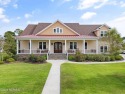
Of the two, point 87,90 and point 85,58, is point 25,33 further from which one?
point 87,90

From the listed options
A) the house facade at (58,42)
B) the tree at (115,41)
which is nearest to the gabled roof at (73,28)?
the house facade at (58,42)

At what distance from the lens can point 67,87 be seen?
438 inches

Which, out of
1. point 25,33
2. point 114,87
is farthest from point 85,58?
point 114,87

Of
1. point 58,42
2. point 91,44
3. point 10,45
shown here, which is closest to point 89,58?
point 91,44

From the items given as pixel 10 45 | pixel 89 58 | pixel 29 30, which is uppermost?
pixel 29 30

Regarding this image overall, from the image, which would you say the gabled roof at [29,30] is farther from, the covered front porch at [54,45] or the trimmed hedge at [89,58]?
the trimmed hedge at [89,58]

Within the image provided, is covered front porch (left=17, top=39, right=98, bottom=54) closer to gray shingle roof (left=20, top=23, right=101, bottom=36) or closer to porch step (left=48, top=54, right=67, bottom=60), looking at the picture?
gray shingle roof (left=20, top=23, right=101, bottom=36)

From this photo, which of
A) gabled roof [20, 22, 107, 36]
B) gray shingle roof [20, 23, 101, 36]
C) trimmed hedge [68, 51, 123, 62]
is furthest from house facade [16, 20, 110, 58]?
trimmed hedge [68, 51, 123, 62]

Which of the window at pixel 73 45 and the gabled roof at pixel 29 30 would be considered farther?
the gabled roof at pixel 29 30

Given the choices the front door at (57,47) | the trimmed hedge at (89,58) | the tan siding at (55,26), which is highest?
the tan siding at (55,26)

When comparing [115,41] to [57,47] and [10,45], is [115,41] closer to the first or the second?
[57,47]

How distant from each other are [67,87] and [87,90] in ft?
4.03

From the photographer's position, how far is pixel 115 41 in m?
33.8

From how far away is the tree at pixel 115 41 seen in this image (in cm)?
3325
